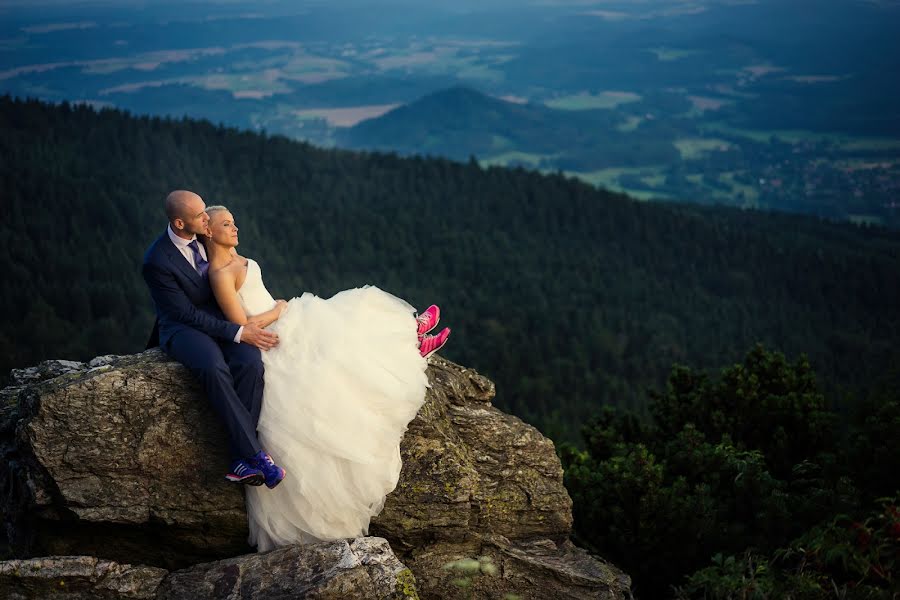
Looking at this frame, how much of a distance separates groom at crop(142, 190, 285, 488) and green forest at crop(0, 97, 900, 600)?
27.3ft

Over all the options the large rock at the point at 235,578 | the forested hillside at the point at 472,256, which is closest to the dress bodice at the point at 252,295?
the large rock at the point at 235,578

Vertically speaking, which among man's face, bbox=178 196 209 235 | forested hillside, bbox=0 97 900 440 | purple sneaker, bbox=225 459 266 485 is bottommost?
forested hillside, bbox=0 97 900 440

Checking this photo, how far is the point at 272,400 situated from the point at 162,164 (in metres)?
139

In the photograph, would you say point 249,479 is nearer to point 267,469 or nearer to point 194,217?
point 267,469

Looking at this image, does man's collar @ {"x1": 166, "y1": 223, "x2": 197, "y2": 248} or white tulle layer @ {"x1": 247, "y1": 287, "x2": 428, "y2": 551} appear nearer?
white tulle layer @ {"x1": 247, "y1": 287, "x2": 428, "y2": 551}

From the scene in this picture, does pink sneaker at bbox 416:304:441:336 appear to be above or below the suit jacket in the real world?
below

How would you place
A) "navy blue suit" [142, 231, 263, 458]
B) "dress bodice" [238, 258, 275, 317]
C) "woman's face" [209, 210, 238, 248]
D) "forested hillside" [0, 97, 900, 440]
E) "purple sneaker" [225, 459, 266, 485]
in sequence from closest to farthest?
"purple sneaker" [225, 459, 266, 485], "navy blue suit" [142, 231, 263, 458], "woman's face" [209, 210, 238, 248], "dress bodice" [238, 258, 275, 317], "forested hillside" [0, 97, 900, 440]

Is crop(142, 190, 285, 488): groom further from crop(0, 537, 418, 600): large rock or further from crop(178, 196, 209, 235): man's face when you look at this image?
crop(0, 537, 418, 600): large rock

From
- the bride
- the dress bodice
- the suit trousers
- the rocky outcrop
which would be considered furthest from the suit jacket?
the rocky outcrop

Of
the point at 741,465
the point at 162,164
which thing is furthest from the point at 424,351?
the point at 162,164

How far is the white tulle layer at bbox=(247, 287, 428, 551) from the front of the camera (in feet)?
28.3

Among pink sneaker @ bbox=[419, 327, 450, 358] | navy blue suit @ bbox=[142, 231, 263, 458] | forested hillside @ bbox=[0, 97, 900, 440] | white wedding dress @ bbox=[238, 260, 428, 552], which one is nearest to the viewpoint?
navy blue suit @ bbox=[142, 231, 263, 458]

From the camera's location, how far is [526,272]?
141625 mm

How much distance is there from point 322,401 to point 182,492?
5.59 feet
